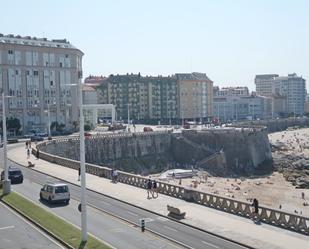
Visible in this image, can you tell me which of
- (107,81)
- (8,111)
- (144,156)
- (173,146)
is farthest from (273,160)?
(107,81)

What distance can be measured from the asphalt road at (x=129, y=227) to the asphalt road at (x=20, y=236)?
2612 millimetres

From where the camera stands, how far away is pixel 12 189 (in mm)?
45812

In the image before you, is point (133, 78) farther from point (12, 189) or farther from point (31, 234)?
point (31, 234)

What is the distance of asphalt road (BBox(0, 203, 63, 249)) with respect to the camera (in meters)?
27.4

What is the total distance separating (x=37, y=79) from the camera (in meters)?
121

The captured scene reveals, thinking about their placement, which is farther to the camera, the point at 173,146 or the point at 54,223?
the point at 173,146

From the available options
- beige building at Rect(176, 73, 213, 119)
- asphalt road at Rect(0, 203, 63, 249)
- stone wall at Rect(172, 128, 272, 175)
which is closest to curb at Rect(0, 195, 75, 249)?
asphalt road at Rect(0, 203, 63, 249)

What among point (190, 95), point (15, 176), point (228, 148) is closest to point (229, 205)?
point (15, 176)

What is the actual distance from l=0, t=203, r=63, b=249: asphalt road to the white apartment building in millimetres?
81636

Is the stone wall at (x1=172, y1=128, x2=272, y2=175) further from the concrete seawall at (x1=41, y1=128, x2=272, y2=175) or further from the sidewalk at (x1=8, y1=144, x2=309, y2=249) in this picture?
the sidewalk at (x1=8, y1=144, x2=309, y2=249)

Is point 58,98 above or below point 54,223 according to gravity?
above

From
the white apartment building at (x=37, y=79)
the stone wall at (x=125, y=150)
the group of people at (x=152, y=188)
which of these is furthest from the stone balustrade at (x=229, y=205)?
the white apartment building at (x=37, y=79)

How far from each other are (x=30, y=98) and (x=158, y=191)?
83.3 metres

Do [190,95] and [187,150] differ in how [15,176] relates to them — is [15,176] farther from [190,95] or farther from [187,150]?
[190,95]
